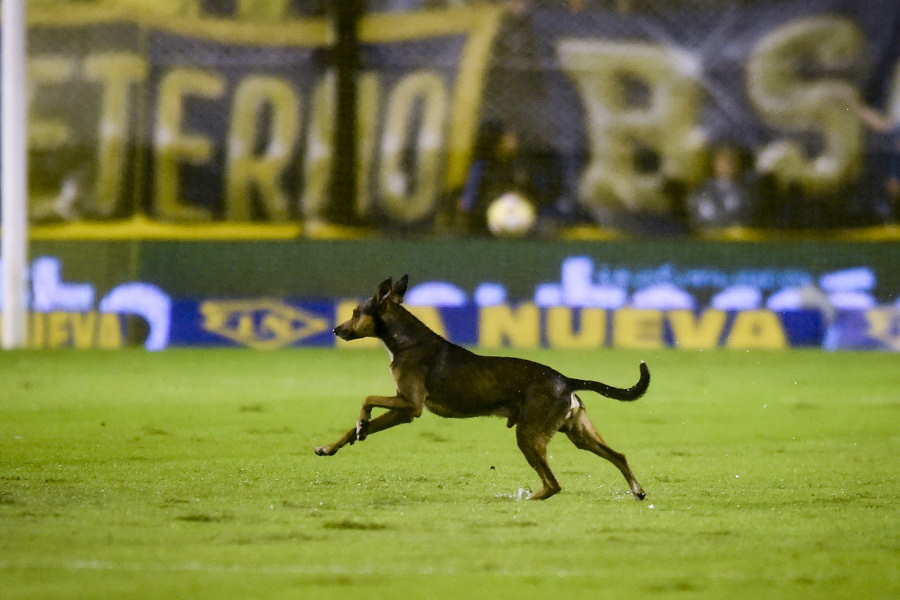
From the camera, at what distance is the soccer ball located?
75.7 feet

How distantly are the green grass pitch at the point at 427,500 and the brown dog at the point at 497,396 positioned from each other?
307mm

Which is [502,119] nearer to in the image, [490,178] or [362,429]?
[490,178]

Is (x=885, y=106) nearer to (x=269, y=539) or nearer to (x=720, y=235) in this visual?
(x=720, y=235)

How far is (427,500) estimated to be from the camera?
927 cm

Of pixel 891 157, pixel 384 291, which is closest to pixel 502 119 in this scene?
pixel 891 157

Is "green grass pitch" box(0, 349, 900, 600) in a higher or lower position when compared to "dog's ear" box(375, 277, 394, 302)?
lower

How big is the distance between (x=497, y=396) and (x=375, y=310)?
1.06 m

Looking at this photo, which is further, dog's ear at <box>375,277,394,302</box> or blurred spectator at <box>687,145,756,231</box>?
blurred spectator at <box>687,145,756,231</box>

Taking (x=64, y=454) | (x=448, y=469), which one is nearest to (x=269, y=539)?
(x=448, y=469)

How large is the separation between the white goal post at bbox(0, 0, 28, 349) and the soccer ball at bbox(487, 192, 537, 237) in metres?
5.78

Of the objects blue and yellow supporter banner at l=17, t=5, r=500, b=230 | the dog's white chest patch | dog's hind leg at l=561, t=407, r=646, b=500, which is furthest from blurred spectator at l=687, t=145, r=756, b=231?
the dog's white chest patch

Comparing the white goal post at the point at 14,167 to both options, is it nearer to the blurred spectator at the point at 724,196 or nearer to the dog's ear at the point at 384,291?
the blurred spectator at the point at 724,196

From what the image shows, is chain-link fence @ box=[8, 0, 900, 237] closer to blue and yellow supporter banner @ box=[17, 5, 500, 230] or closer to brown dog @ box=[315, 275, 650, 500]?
blue and yellow supporter banner @ box=[17, 5, 500, 230]

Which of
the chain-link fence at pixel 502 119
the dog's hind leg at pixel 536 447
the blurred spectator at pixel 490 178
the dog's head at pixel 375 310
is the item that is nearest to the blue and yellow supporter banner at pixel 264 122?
the chain-link fence at pixel 502 119
